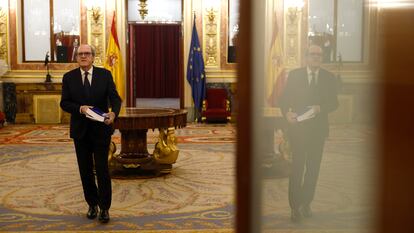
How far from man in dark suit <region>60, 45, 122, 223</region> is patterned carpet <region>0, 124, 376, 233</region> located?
0.33m

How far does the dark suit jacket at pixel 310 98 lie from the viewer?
0.74m

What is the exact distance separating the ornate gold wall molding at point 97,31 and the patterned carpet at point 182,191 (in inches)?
115

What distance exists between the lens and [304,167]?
87cm

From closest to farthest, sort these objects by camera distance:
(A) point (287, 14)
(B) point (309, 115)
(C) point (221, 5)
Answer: (B) point (309, 115) → (A) point (287, 14) → (C) point (221, 5)

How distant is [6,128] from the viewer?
1143cm

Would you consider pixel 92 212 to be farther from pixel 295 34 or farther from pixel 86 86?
pixel 295 34

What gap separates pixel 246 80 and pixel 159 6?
13935 millimetres

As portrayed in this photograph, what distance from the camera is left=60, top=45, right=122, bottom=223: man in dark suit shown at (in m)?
4.07

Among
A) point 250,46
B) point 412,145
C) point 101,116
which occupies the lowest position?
point 101,116

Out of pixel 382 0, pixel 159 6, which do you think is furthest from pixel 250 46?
pixel 159 6

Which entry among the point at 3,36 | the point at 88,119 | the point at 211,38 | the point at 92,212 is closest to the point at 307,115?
the point at 88,119

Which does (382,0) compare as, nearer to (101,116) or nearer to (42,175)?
(101,116)

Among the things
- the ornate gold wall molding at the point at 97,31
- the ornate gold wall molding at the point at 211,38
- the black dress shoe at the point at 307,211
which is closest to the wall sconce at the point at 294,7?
the black dress shoe at the point at 307,211

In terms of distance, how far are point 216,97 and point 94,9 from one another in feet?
11.6
